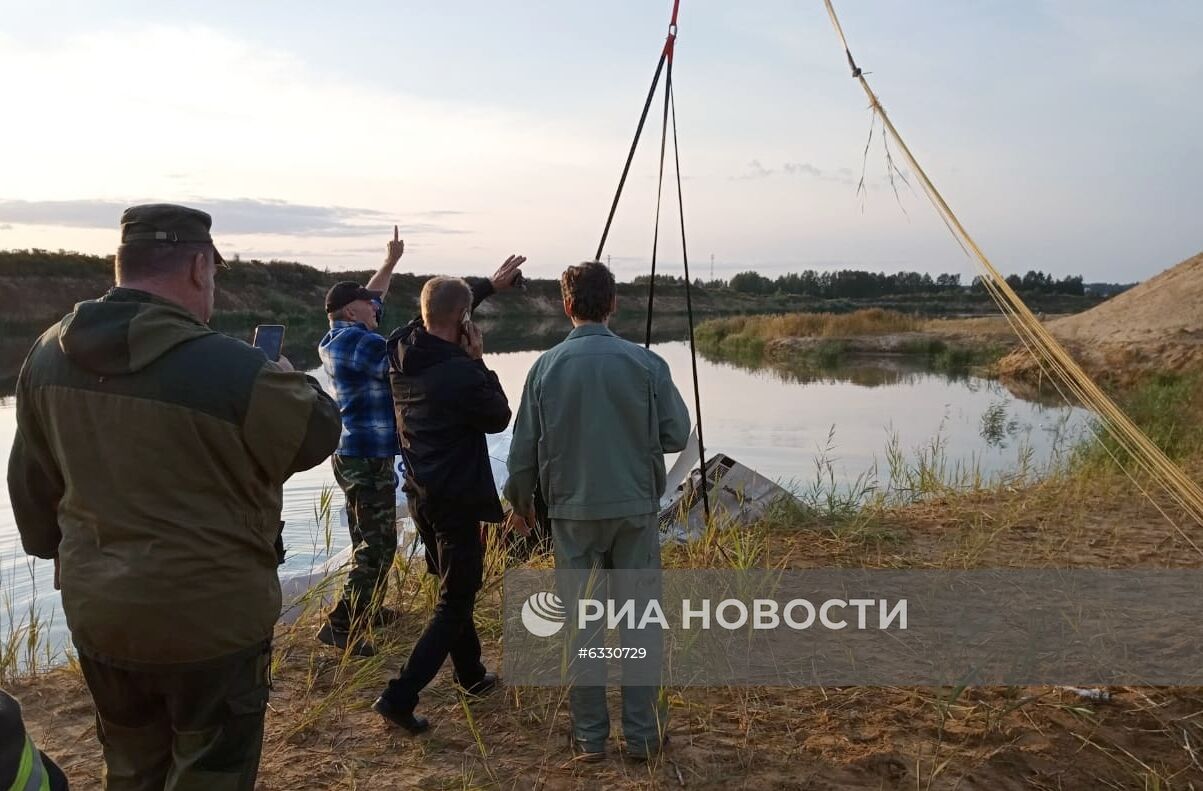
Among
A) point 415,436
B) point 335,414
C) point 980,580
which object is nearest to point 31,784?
point 335,414

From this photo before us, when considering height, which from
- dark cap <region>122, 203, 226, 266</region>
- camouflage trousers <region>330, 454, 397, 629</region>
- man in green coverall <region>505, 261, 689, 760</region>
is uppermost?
dark cap <region>122, 203, 226, 266</region>

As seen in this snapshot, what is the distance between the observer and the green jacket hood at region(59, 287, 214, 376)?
197 centimetres

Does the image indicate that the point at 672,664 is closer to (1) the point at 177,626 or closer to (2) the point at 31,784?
(1) the point at 177,626

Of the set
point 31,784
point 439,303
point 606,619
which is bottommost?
point 606,619

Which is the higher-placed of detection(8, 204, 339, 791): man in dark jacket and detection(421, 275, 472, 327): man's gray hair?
detection(421, 275, 472, 327): man's gray hair

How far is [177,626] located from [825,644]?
116 inches

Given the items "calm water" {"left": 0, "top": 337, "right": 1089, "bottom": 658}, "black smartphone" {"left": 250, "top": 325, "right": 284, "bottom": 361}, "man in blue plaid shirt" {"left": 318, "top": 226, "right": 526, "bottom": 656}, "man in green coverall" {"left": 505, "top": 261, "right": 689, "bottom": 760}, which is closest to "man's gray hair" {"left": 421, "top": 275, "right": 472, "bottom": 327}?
"man in green coverall" {"left": 505, "top": 261, "right": 689, "bottom": 760}

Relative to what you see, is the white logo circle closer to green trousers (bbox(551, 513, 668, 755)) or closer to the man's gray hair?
green trousers (bbox(551, 513, 668, 755))

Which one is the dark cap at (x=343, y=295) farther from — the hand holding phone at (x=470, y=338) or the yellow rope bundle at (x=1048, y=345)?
the yellow rope bundle at (x=1048, y=345)

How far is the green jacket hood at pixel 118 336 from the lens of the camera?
6.47ft

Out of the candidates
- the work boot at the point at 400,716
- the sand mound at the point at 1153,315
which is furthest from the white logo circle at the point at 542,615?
the sand mound at the point at 1153,315

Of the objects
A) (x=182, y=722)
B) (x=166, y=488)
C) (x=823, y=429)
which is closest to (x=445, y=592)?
(x=182, y=722)

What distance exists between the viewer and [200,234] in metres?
2.15

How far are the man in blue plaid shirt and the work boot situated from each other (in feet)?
2.19
